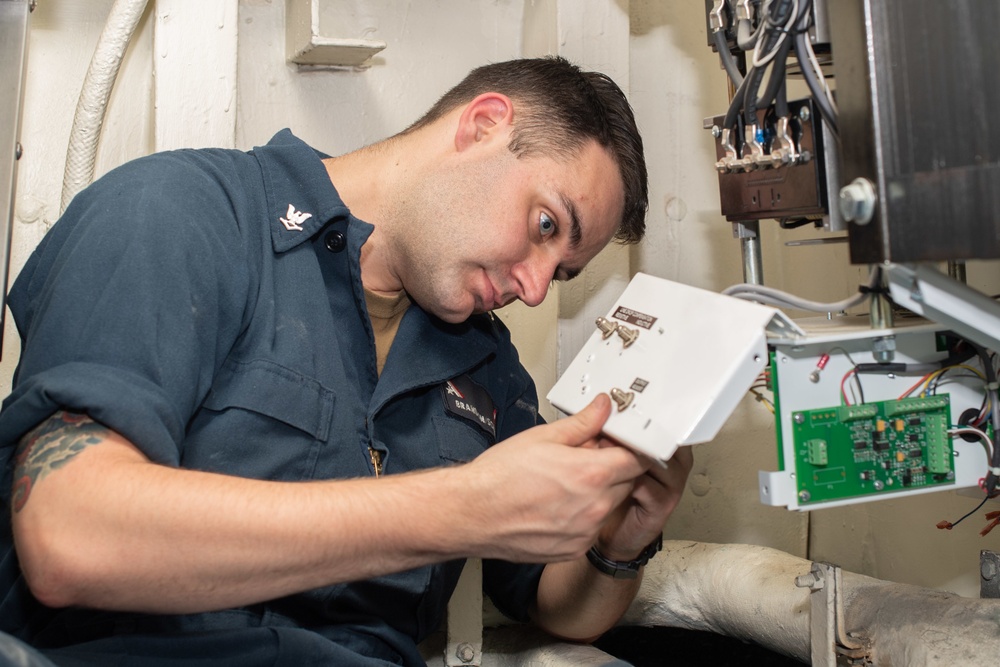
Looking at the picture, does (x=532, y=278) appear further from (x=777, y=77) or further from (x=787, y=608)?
(x=787, y=608)

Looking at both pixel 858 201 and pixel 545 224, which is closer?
pixel 858 201

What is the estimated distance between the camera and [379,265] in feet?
4.37

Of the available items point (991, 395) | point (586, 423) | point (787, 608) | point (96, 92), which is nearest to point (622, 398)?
point (586, 423)

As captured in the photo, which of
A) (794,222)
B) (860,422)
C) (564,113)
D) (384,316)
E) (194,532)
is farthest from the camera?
(384,316)

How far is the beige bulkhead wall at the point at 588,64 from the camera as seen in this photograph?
5.08ft

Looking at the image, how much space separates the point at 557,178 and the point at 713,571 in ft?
2.59

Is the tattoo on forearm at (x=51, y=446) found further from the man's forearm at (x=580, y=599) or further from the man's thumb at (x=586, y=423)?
the man's forearm at (x=580, y=599)

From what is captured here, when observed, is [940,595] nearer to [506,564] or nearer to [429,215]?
[506,564]

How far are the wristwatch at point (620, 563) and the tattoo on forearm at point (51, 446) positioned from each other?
0.74m

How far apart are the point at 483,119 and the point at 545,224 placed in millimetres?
173

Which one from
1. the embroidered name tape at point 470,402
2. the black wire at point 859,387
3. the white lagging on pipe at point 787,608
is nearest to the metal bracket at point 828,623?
the white lagging on pipe at point 787,608

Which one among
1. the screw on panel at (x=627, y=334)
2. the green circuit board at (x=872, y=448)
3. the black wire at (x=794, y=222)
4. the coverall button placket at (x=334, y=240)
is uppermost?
the coverall button placket at (x=334, y=240)

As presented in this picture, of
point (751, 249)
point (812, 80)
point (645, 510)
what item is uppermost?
point (812, 80)

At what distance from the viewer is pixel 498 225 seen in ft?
3.93
